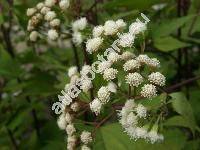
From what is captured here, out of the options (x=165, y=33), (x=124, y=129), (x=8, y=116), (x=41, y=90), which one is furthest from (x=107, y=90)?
(x=8, y=116)

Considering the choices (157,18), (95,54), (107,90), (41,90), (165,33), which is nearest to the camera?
(107,90)

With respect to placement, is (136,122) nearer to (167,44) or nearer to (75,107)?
(75,107)

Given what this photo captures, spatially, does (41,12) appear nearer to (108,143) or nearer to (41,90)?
(41,90)

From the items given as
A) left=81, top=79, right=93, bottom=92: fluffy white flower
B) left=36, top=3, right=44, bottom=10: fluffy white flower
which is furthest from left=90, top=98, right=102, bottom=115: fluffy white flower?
left=36, top=3, right=44, bottom=10: fluffy white flower

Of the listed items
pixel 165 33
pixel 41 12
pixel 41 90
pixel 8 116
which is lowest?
pixel 8 116

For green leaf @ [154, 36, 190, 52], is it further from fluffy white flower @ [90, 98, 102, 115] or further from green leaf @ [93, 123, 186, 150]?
fluffy white flower @ [90, 98, 102, 115]

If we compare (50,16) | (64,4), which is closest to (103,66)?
(64,4)
